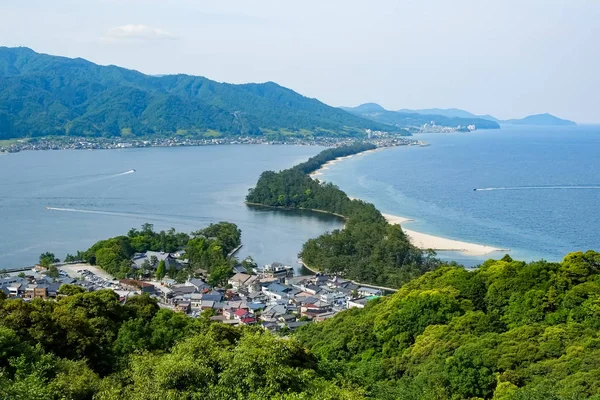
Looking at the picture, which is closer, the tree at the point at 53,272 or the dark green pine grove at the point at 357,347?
the dark green pine grove at the point at 357,347

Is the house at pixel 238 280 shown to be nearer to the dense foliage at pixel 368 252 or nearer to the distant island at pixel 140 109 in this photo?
the dense foliage at pixel 368 252

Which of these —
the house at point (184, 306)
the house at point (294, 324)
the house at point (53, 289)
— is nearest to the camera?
the house at point (294, 324)

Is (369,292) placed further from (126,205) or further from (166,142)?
(166,142)

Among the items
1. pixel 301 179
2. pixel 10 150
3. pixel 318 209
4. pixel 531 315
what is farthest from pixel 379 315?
pixel 10 150

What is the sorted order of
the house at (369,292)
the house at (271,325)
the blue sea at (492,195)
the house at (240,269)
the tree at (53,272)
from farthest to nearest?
the blue sea at (492,195) < the house at (240,269) < the tree at (53,272) < the house at (369,292) < the house at (271,325)

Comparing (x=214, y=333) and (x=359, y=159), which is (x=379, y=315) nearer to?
(x=214, y=333)

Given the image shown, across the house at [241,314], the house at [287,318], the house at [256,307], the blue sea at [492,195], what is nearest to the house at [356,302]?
the house at [287,318]
